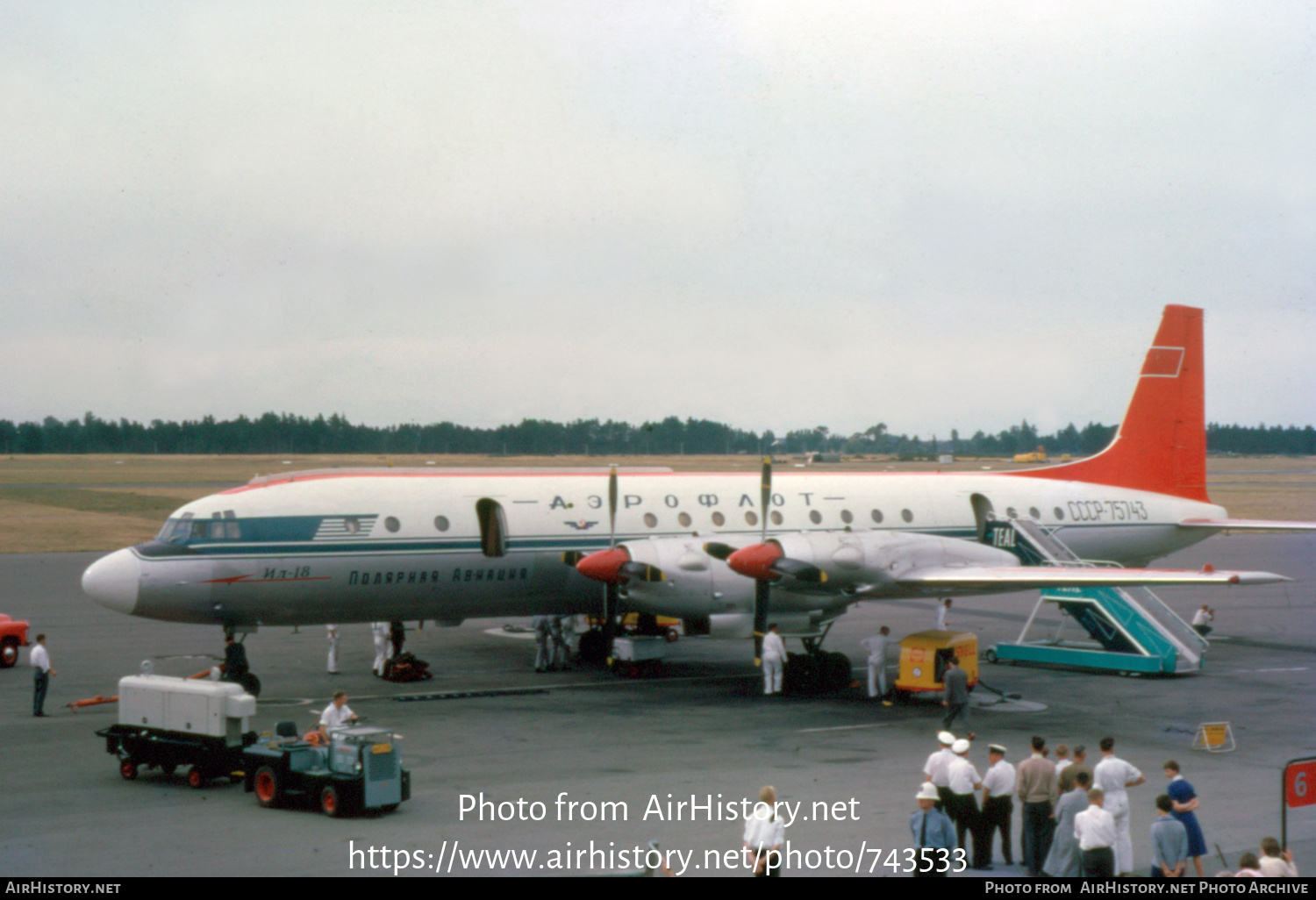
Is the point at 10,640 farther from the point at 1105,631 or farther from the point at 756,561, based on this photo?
the point at 1105,631

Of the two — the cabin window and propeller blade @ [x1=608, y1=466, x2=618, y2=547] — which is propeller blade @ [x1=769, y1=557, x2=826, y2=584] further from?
the cabin window

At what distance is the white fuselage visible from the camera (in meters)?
21.1

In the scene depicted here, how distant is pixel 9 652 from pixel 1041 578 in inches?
850

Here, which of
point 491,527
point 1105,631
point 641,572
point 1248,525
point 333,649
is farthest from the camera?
point 1248,525

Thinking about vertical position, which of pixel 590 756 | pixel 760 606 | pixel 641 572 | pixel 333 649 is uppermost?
pixel 641 572

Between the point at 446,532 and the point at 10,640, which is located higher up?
the point at 446,532

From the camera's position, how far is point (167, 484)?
93.6 metres

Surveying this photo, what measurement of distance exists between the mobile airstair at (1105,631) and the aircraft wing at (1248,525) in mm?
3435

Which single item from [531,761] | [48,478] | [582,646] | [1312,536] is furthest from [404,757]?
[48,478]

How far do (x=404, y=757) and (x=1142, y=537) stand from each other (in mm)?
21300

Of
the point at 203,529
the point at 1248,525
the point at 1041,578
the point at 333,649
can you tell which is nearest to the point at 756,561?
the point at 1041,578

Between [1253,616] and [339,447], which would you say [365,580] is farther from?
[339,447]

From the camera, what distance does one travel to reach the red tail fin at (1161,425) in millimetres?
30922

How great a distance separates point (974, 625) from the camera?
33.1 m
